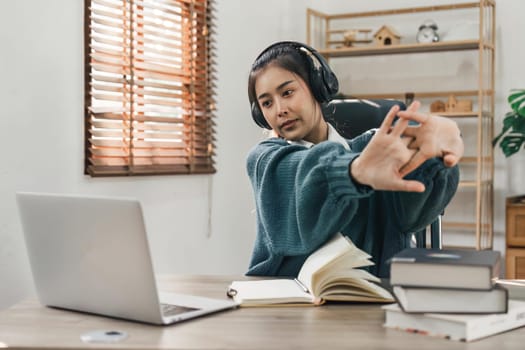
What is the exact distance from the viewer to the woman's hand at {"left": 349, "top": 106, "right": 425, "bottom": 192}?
1.30 metres

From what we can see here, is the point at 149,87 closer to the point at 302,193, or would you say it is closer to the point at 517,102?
the point at 517,102

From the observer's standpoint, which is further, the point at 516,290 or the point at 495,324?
the point at 516,290

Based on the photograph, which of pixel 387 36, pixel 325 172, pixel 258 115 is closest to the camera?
pixel 325 172

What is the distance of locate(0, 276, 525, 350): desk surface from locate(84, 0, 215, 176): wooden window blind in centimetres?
174

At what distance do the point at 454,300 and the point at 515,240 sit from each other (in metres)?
3.03

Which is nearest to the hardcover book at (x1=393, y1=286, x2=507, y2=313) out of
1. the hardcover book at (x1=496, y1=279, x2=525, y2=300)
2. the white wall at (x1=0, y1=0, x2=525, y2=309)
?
the hardcover book at (x1=496, y1=279, x2=525, y2=300)

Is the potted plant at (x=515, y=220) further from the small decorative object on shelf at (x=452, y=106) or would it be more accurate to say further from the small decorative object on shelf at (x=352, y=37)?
the small decorative object on shelf at (x=352, y=37)

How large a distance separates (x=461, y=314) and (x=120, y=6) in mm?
2371

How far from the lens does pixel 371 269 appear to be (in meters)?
1.72

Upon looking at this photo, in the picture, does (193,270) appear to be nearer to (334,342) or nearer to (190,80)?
(190,80)

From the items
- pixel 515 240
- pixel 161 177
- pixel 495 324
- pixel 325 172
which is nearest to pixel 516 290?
pixel 495 324

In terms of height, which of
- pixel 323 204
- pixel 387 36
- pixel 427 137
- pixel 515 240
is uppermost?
pixel 387 36

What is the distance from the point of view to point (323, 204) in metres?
1.43

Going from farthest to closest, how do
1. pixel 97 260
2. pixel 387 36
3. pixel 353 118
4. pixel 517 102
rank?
pixel 387 36 → pixel 517 102 → pixel 353 118 → pixel 97 260
